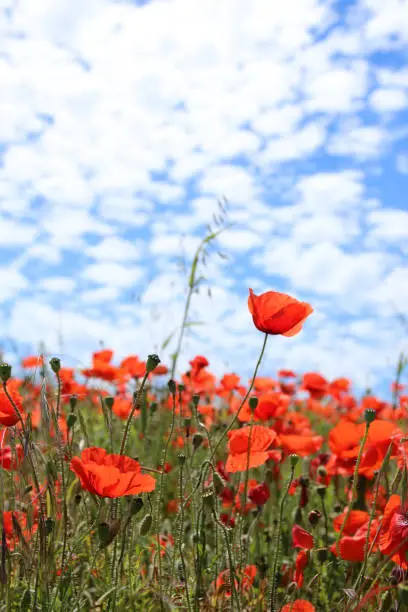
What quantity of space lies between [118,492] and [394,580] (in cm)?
74

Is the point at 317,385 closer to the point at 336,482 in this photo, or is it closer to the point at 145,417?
the point at 336,482

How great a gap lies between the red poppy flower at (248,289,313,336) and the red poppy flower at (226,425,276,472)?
0.39 meters

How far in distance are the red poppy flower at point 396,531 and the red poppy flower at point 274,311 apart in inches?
21.8

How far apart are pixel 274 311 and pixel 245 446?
54cm

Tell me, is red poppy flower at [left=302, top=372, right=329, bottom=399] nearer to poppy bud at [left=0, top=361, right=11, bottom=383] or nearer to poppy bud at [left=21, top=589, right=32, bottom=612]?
poppy bud at [left=21, top=589, right=32, bottom=612]

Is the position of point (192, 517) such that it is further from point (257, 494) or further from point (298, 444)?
point (298, 444)

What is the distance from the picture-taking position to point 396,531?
1.74 m

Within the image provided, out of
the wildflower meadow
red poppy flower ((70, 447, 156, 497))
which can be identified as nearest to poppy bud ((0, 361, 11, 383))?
the wildflower meadow

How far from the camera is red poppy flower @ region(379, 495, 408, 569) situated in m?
1.73

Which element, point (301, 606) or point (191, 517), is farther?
point (191, 517)

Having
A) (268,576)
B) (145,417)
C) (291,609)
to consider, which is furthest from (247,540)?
(145,417)

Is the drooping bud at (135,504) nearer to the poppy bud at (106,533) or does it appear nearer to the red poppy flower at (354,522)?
the poppy bud at (106,533)

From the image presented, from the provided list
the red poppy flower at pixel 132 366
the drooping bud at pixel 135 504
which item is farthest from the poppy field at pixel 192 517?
the red poppy flower at pixel 132 366

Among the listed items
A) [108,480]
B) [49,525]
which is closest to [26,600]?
[49,525]
